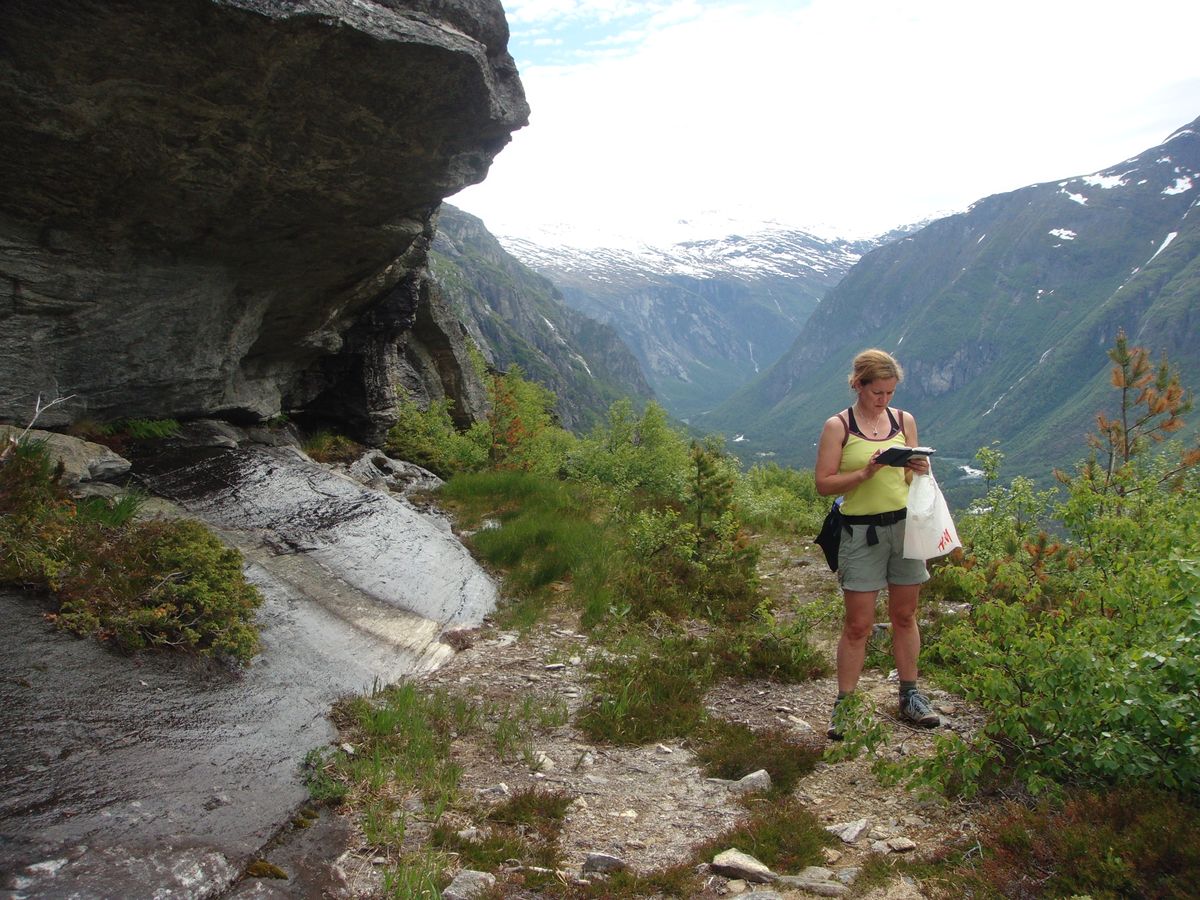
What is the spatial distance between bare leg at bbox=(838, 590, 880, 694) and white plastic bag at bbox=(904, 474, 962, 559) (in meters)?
0.51

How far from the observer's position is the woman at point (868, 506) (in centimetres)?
590

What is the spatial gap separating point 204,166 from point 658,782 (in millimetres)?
8884

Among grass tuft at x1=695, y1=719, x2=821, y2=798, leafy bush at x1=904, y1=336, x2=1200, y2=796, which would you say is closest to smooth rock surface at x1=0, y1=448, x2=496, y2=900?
grass tuft at x1=695, y1=719, x2=821, y2=798

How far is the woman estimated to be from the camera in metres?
5.90

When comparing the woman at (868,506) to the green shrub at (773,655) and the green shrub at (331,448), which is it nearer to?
the green shrub at (773,655)

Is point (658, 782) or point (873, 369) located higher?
point (873, 369)

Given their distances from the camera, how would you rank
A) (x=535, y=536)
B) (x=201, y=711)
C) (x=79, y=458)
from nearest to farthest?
1. (x=201, y=711)
2. (x=79, y=458)
3. (x=535, y=536)

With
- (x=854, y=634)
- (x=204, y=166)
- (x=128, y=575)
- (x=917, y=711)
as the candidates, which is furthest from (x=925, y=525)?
(x=204, y=166)

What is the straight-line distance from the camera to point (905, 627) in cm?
619

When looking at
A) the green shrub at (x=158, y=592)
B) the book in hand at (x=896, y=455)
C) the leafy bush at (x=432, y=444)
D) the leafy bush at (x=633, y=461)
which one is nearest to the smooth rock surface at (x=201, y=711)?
the green shrub at (x=158, y=592)

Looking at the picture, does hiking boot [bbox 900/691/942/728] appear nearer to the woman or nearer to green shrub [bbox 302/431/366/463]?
the woman

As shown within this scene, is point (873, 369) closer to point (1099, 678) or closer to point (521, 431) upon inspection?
point (1099, 678)

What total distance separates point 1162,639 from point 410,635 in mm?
6722

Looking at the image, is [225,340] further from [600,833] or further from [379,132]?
[600,833]
